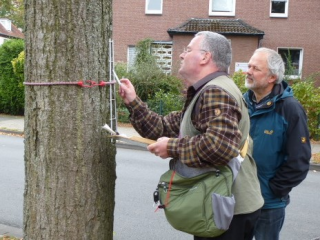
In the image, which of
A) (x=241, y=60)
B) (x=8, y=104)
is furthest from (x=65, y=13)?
(x=241, y=60)

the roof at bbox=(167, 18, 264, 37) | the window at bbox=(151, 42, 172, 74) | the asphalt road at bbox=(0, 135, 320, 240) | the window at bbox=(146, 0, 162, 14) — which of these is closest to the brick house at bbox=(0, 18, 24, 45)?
the window at bbox=(146, 0, 162, 14)

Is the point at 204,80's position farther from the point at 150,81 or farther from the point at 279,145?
the point at 150,81

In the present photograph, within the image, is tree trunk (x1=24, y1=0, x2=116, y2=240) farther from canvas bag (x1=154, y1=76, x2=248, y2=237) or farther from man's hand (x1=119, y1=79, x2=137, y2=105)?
canvas bag (x1=154, y1=76, x2=248, y2=237)

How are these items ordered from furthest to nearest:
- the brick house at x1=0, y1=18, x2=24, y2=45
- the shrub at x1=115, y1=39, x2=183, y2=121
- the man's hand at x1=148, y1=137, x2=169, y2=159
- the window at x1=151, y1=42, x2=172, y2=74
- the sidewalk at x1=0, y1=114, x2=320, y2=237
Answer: the brick house at x1=0, y1=18, x2=24, y2=45
the window at x1=151, y1=42, x2=172, y2=74
the shrub at x1=115, y1=39, x2=183, y2=121
the sidewalk at x1=0, y1=114, x2=320, y2=237
the man's hand at x1=148, y1=137, x2=169, y2=159

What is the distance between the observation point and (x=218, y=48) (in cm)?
226

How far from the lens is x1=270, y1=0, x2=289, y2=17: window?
22219mm

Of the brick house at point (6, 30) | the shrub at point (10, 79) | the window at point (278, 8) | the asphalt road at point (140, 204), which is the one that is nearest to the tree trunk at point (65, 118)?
the asphalt road at point (140, 204)

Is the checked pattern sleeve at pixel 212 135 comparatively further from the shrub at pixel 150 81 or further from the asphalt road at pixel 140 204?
the shrub at pixel 150 81

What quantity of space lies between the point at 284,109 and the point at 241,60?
762 inches

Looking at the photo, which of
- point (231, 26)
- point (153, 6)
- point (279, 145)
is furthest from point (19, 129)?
point (279, 145)

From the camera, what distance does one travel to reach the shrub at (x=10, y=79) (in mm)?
17938

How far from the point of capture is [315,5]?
72.1ft

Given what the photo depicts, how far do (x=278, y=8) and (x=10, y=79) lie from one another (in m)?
13.1

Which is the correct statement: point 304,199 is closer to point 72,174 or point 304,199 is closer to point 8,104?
point 72,174
